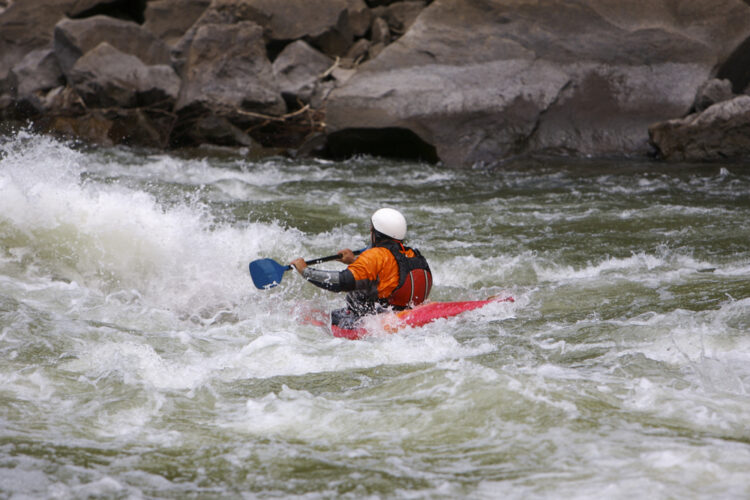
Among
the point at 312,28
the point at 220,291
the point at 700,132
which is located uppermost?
the point at 312,28

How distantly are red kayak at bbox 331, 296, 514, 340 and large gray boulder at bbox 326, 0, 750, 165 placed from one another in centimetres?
703

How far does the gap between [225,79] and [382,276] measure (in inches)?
372

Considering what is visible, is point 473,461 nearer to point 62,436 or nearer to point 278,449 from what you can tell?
point 278,449

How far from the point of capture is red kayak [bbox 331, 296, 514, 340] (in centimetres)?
494

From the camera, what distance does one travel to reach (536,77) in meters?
12.4

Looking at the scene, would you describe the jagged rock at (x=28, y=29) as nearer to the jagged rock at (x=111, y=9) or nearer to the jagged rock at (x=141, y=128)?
the jagged rock at (x=111, y=9)

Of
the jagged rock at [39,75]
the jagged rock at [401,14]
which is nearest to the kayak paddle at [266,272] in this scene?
the jagged rock at [401,14]

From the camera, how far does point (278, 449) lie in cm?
316

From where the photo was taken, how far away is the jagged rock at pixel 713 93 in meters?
12.0

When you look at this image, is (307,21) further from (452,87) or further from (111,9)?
(111,9)

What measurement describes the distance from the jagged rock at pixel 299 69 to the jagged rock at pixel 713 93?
6710 millimetres

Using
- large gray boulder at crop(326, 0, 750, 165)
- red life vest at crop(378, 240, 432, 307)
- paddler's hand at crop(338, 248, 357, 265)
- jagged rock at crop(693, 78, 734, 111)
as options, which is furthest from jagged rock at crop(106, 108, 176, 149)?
red life vest at crop(378, 240, 432, 307)

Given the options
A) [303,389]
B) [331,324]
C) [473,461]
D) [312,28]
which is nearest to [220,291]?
[331,324]

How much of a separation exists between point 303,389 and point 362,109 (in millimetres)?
8621
